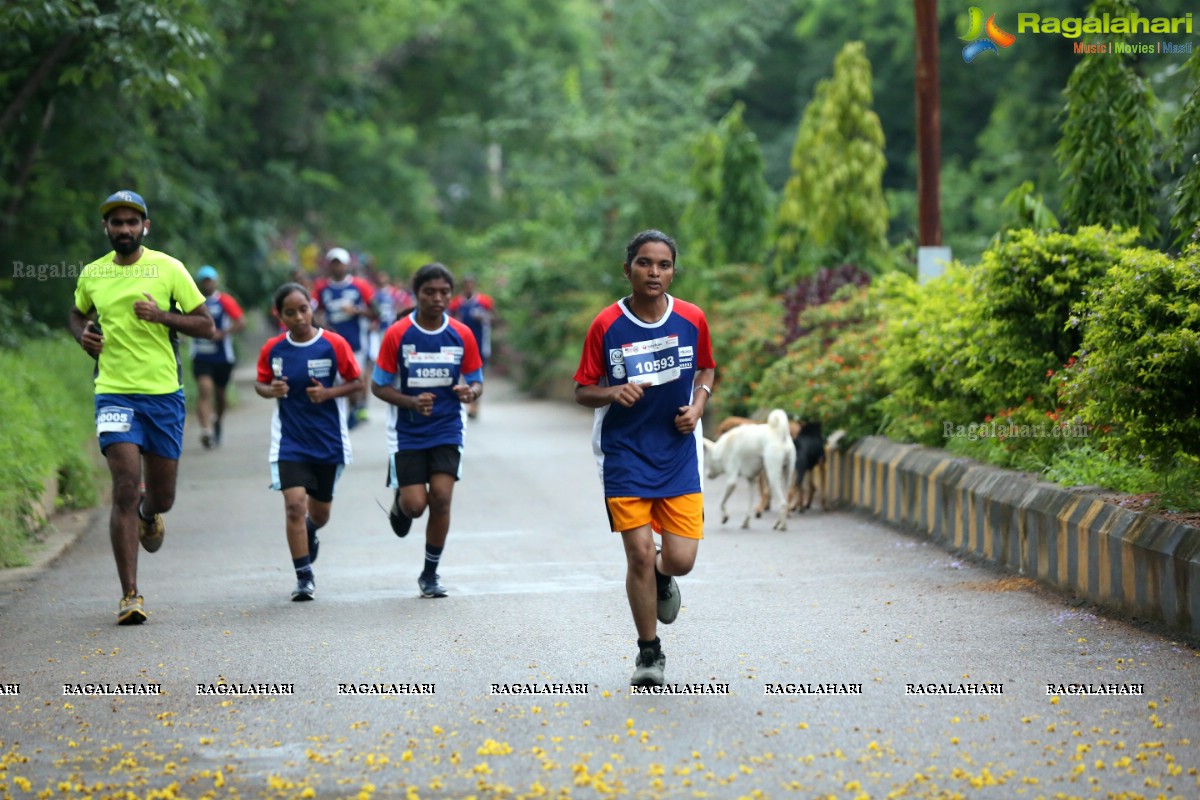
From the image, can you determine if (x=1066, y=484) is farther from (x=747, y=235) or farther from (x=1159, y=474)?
(x=747, y=235)

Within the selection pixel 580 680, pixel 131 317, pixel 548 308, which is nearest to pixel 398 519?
pixel 131 317

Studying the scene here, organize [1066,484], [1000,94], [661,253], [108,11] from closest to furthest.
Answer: [661,253] → [1066,484] → [108,11] → [1000,94]

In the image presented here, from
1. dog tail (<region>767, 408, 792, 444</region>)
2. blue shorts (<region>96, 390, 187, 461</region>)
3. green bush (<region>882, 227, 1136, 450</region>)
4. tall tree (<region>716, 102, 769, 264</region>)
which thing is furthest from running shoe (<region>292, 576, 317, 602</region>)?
tall tree (<region>716, 102, 769, 264</region>)

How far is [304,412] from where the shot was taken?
960 centimetres

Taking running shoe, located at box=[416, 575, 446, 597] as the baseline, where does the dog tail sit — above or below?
above

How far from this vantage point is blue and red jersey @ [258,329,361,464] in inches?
377

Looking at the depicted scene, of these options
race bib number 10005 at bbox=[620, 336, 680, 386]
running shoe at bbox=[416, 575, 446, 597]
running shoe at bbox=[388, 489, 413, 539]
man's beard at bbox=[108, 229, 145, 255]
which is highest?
man's beard at bbox=[108, 229, 145, 255]

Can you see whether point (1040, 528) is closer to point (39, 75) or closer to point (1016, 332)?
point (1016, 332)

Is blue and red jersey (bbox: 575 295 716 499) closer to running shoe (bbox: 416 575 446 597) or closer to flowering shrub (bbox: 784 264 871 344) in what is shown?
running shoe (bbox: 416 575 446 597)

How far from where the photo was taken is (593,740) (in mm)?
5938

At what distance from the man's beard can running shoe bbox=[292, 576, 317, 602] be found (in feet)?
6.95

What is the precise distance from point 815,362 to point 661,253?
28.1 feet

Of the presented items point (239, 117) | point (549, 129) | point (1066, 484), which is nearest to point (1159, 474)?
point (1066, 484)

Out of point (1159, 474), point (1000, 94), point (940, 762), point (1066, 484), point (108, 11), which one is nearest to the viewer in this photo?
point (940, 762)
